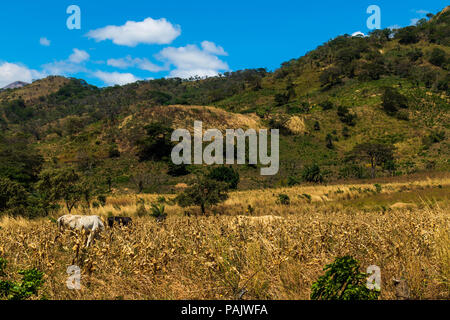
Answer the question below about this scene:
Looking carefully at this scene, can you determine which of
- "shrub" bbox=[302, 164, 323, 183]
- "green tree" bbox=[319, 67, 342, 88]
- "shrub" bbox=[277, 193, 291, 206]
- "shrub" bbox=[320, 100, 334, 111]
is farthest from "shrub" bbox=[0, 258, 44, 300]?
"green tree" bbox=[319, 67, 342, 88]

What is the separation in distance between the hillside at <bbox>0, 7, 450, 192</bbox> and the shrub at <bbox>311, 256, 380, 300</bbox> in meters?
35.1

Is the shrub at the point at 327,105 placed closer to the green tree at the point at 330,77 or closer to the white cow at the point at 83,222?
→ the green tree at the point at 330,77

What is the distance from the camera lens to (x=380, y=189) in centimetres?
2788

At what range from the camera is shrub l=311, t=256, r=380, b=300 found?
11.8 feet

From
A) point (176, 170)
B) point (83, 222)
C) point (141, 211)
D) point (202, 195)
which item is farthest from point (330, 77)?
point (83, 222)

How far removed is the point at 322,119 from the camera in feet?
222

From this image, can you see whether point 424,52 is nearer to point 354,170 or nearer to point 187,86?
point 354,170

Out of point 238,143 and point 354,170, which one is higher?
point 238,143

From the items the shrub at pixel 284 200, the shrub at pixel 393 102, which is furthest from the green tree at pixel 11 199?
the shrub at pixel 393 102

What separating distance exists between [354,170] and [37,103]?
556 feet

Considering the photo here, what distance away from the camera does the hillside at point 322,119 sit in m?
46.5

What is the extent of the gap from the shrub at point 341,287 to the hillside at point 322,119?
35.1 m

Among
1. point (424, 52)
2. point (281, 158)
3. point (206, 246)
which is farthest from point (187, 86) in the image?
point (206, 246)
